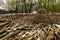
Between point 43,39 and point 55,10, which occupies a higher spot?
point 43,39

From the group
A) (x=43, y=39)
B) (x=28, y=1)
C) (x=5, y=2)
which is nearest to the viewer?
(x=43, y=39)

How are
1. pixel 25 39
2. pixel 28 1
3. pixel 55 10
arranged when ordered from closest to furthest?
pixel 25 39 → pixel 55 10 → pixel 28 1

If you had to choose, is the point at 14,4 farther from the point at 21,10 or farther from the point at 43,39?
the point at 43,39

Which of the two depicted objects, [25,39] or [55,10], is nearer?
[25,39]

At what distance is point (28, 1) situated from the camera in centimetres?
2195

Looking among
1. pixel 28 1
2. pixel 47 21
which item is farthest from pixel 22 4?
pixel 47 21

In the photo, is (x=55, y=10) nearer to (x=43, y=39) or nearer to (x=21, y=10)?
(x=21, y=10)

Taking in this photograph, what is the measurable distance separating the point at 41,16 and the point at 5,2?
19231 mm

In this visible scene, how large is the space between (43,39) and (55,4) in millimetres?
19173

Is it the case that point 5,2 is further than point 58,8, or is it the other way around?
point 5,2

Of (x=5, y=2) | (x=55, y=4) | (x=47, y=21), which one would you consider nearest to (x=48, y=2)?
(x=55, y=4)

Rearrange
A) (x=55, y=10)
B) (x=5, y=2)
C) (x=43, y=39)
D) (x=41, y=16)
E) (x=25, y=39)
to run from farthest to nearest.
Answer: (x=5, y=2) → (x=55, y=10) → (x=41, y=16) → (x=25, y=39) → (x=43, y=39)

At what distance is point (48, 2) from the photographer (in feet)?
69.8

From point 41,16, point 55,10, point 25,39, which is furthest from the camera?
point 55,10
